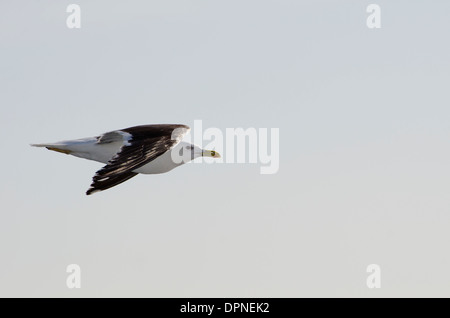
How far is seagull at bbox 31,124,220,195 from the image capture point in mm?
23359

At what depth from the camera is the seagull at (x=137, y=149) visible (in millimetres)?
23359

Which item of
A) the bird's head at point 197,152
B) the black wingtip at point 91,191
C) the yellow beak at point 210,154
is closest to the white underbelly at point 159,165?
the bird's head at point 197,152

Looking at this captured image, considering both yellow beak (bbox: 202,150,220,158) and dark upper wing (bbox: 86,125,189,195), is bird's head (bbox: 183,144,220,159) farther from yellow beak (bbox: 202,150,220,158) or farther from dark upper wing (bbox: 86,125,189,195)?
dark upper wing (bbox: 86,125,189,195)

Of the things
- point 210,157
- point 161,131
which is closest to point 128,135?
point 161,131

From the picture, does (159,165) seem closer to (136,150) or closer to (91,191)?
(136,150)

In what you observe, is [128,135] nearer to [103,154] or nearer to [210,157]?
[103,154]

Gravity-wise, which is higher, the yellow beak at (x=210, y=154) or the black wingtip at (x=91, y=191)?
the yellow beak at (x=210, y=154)

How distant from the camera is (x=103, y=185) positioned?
23688 mm

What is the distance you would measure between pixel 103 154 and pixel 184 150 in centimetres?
204

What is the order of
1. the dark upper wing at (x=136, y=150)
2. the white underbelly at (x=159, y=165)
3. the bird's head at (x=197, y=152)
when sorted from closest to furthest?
1. the dark upper wing at (x=136, y=150)
2. the white underbelly at (x=159, y=165)
3. the bird's head at (x=197, y=152)

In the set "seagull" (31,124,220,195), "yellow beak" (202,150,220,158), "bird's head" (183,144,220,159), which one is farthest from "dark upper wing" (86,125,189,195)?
"yellow beak" (202,150,220,158)

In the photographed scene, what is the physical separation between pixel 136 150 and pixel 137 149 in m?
0.06

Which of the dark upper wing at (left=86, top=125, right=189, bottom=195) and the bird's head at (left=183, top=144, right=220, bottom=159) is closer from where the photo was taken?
the dark upper wing at (left=86, top=125, right=189, bottom=195)

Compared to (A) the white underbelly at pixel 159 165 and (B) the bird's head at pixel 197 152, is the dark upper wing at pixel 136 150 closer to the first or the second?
(A) the white underbelly at pixel 159 165
